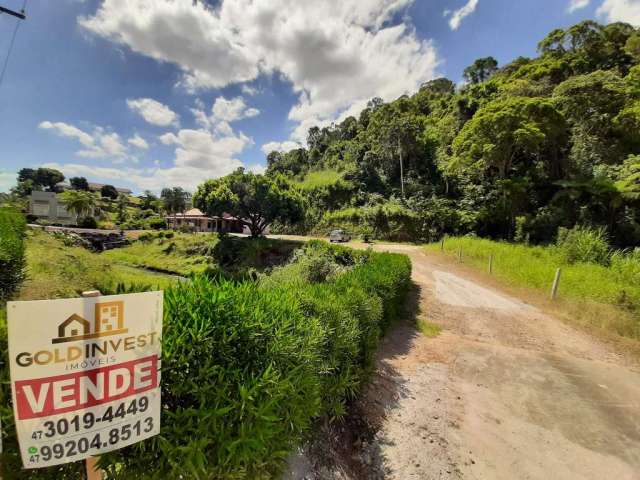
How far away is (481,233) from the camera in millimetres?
22484

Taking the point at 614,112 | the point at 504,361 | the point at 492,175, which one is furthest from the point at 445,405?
the point at 492,175

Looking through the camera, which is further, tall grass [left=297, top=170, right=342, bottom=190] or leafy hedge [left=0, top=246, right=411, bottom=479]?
tall grass [left=297, top=170, right=342, bottom=190]

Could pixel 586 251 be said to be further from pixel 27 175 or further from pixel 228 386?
pixel 27 175

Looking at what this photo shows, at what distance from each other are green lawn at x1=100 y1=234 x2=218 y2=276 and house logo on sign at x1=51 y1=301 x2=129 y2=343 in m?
23.3

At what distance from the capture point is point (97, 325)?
135 centimetres

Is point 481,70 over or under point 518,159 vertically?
over

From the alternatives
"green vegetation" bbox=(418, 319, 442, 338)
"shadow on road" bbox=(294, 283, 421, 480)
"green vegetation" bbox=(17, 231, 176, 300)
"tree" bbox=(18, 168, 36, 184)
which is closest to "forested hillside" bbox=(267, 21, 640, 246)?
"green vegetation" bbox=(418, 319, 442, 338)

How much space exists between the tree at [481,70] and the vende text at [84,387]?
5752 centimetres

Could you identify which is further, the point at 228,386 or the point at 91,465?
the point at 228,386

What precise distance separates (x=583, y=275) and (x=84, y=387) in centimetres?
1254

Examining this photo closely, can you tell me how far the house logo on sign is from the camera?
1.26m

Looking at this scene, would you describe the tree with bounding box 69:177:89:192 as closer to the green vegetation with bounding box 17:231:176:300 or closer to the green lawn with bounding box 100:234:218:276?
the green lawn with bounding box 100:234:218:276

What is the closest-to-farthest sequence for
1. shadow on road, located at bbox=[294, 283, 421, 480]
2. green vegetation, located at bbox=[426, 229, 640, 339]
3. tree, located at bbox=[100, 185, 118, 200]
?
shadow on road, located at bbox=[294, 283, 421, 480]
green vegetation, located at bbox=[426, 229, 640, 339]
tree, located at bbox=[100, 185, 118, 200]

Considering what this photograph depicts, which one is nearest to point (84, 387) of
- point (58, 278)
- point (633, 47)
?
point (58, 278)
